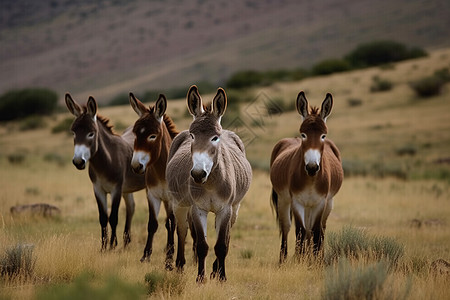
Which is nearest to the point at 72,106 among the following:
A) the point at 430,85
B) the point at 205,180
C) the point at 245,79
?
the point at 205,180

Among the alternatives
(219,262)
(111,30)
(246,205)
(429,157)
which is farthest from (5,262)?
(111,30)

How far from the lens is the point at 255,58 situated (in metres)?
87.4

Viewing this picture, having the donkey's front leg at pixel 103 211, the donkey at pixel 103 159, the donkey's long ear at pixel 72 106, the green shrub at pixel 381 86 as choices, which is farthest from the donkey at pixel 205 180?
the green shrub at pixel 381 86

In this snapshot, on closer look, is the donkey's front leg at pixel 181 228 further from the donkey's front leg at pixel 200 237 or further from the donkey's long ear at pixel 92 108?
the donkey's long ear at pixel 92 108

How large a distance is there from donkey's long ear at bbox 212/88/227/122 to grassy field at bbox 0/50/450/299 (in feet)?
6.83

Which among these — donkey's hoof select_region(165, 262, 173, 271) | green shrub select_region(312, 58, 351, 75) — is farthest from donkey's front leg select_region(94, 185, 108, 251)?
green shrub select_region(312, 58, 351, 75)

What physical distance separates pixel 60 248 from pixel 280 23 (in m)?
105

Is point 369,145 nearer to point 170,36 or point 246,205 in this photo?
point 246,205

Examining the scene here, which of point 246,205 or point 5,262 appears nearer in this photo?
point 5,262

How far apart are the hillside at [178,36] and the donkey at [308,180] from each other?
64754 mm

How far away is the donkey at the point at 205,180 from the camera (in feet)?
19.1

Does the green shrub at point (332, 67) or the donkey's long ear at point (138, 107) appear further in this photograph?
the green shrub at point (332, 67)

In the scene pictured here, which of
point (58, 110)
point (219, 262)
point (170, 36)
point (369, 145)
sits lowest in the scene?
point (219, 262)

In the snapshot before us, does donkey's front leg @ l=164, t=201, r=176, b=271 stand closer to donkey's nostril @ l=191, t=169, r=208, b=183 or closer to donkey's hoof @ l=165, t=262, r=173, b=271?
donkey's hoof @ l=165, t=262, r=173, b=271
